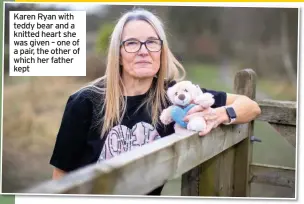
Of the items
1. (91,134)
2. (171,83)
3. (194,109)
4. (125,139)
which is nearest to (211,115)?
(194,109)

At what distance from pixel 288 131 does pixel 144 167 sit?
24.4 inches

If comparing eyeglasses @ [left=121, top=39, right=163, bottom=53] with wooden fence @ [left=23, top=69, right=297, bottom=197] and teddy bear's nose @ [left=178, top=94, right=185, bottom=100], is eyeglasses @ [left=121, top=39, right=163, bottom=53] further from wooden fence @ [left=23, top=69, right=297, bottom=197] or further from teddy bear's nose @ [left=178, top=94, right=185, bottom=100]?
wooden fence @ [left=23, top=69, right=297, bottom=197]

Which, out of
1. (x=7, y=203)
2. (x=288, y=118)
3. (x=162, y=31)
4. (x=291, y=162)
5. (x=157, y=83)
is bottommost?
(x=7, y=203)

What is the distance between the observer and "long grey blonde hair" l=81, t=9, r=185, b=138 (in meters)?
1.39

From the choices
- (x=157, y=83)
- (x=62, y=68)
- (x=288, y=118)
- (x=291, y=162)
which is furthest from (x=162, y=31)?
(x=291, y=162)

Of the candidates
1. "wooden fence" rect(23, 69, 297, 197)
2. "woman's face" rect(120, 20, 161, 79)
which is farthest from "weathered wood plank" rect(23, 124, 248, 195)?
"woman's face" rect(120, 20, 161, 79)

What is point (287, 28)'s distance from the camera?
142 cm

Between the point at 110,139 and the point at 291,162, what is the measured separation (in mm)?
618

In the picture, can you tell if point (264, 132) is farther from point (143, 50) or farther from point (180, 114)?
point (143, 50)

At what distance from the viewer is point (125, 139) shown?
4.53 feet

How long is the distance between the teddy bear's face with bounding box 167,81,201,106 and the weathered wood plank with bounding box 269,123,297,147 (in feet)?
1.02

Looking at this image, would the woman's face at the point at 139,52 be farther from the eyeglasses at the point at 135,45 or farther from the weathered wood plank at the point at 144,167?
the weathered wood plank at the point at 144,167

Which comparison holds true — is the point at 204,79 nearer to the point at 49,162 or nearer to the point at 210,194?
the point at 210,194

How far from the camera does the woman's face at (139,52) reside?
4.51 ft
